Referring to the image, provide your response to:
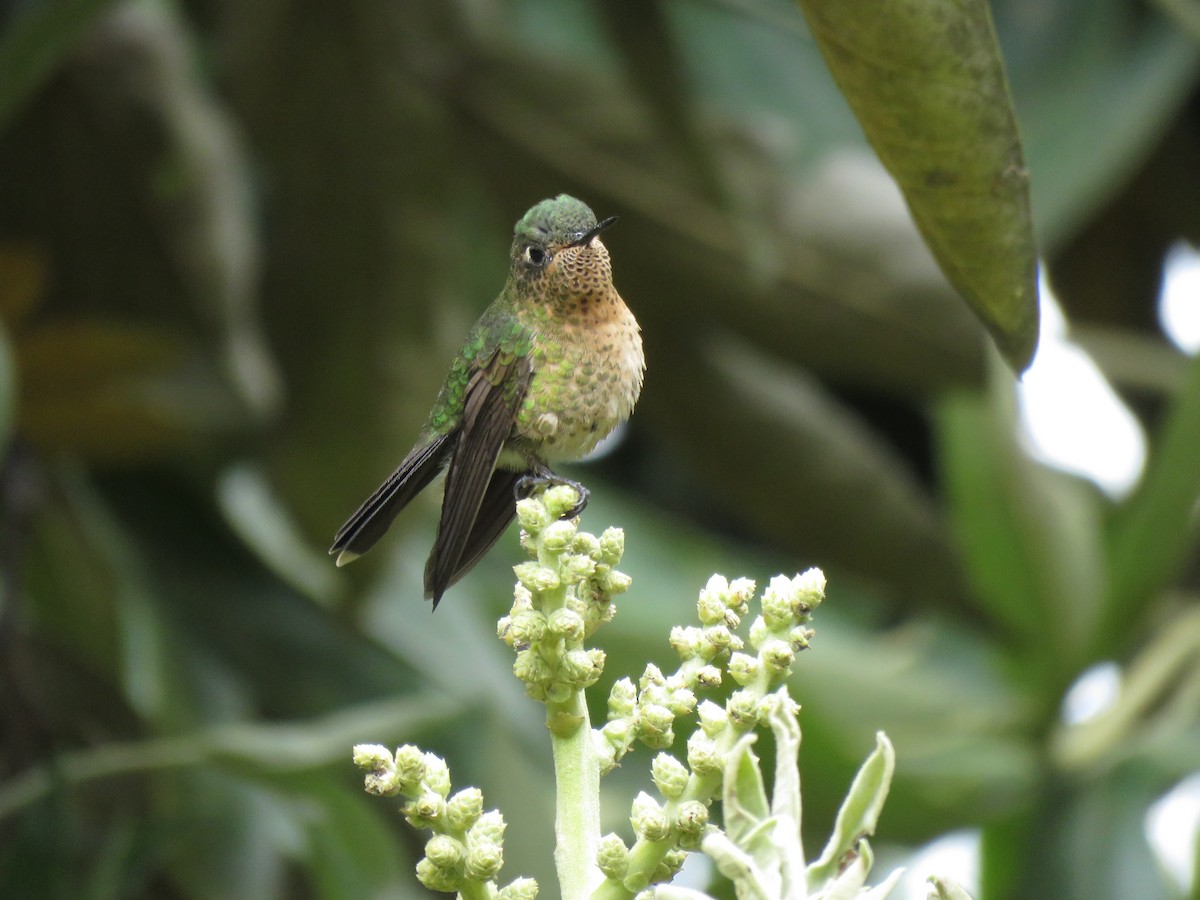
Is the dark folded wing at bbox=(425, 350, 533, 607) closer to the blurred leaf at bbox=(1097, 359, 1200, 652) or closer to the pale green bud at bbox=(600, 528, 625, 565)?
the pale green bud at bbox=(600, 528, 625, 565)

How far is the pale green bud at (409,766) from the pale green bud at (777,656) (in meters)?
0.20

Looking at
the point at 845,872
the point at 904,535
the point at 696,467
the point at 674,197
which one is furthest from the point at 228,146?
the point at 845,872

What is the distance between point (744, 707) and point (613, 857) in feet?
0.35

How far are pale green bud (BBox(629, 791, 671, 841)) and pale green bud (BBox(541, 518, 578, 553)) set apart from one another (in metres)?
0.15

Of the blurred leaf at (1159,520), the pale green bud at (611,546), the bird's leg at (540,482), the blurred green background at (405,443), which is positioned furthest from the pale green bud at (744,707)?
the blurred leaf at (1159,520)

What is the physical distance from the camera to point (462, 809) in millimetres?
876

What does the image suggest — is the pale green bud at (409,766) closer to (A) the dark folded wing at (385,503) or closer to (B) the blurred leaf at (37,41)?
(A) the dark folded wing at (385,503)

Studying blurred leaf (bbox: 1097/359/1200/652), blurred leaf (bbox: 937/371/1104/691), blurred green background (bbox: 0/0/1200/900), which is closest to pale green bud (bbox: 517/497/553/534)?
blurred green background (bbox: 0/0/1200/900)

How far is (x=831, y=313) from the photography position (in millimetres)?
2809

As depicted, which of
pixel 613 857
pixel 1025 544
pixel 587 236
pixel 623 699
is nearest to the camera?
pixel 613 857

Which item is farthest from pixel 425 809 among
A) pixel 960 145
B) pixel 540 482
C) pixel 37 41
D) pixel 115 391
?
pixel 115 391

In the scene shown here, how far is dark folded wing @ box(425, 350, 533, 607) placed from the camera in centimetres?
106

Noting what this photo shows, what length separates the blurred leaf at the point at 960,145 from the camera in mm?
1018

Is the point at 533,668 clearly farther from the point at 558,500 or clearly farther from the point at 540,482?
the point at 540,482
